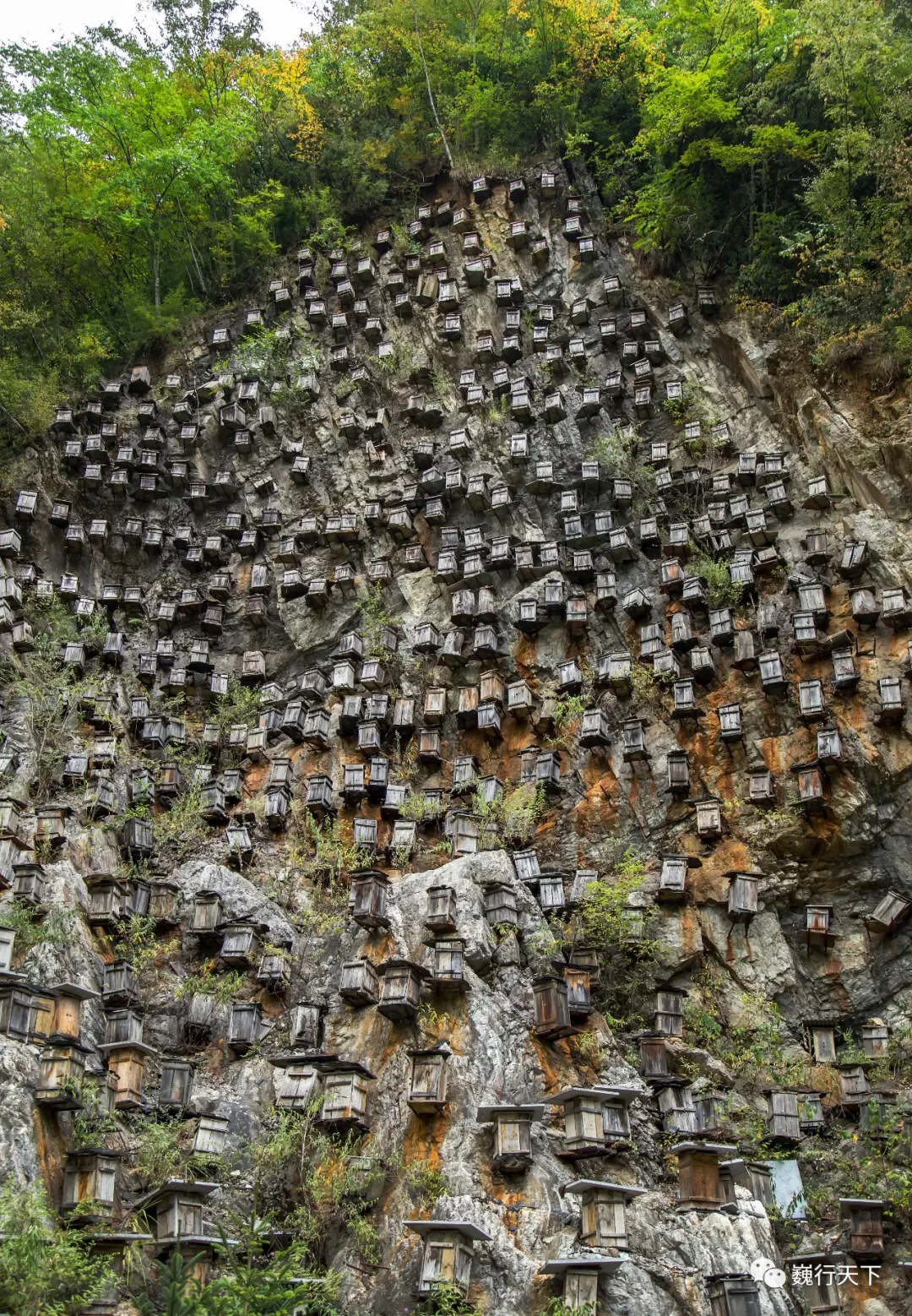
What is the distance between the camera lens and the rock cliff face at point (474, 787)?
44.5ft

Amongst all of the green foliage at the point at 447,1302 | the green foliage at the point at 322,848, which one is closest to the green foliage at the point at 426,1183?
the green foliage at the point at 447,1302

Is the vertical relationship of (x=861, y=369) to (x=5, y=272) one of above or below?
below

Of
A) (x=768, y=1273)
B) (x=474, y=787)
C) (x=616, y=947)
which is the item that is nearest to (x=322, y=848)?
(x=474, y=787)

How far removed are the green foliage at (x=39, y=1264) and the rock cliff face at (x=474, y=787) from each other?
75 cm

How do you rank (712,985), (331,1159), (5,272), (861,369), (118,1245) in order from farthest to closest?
(5,272)
(861,369)
(712,985)
(331,1159)
(118,1245)

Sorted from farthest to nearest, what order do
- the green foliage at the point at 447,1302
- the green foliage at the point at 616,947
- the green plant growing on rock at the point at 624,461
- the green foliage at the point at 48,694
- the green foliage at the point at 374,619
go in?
the green plant growing on rock at the point at 624,461 → the green foliage at the point at 374,619 → the green foliage at the point at 48,694 → the green foliage at the point at 616,947 → the green foliage at the point at 447,1302

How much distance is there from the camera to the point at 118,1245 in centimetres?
1209

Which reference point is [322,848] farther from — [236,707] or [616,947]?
[616,947]

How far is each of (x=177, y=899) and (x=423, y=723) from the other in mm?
5588

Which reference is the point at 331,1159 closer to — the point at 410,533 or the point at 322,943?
the point at 322,943

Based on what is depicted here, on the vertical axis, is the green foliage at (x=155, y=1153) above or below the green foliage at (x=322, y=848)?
below

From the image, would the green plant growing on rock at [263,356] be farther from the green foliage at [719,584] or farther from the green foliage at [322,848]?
the green foliage at [719,584]

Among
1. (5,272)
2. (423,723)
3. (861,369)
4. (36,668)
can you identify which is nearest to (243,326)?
(5,272)

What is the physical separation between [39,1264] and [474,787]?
1041cm
